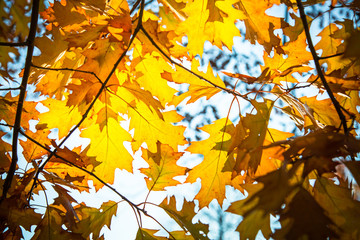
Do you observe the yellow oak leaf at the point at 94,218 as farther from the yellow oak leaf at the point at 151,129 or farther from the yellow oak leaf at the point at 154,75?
the yellow oak leaf at the point at 154,75

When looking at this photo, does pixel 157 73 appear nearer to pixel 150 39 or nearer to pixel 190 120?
pixel 150 39

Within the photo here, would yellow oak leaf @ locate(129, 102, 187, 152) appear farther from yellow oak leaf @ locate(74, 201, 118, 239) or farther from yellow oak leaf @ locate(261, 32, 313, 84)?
yellow oak leaf @ locate(261, 32, 313, 84)

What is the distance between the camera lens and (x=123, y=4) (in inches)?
47.2

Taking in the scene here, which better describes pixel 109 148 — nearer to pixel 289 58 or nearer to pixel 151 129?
pixel 151 129

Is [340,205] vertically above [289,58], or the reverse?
[289,58]

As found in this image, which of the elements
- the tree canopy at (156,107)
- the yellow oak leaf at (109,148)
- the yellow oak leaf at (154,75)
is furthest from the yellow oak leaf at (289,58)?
the yellow oak leaf at (109,148)

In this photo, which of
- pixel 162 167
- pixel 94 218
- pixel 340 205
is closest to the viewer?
pixel 340 205

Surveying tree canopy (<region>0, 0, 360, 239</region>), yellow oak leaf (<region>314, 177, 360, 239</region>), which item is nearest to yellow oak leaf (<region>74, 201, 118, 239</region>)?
tree canopy (<region>0, 0, 360, 239</region>)

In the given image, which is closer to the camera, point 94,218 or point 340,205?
point 340,205

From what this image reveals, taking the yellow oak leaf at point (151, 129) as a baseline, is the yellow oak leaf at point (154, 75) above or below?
above

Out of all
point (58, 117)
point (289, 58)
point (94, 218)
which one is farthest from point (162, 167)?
point (289, 58)

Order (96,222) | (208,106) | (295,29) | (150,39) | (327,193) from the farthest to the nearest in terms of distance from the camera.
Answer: (208,106) → (295,29) → (96,222) → (150,39) → (327,193)

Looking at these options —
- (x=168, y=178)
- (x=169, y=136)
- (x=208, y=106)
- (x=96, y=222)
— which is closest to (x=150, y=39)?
(x=169, y=136)

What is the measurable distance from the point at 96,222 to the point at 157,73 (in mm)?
590
